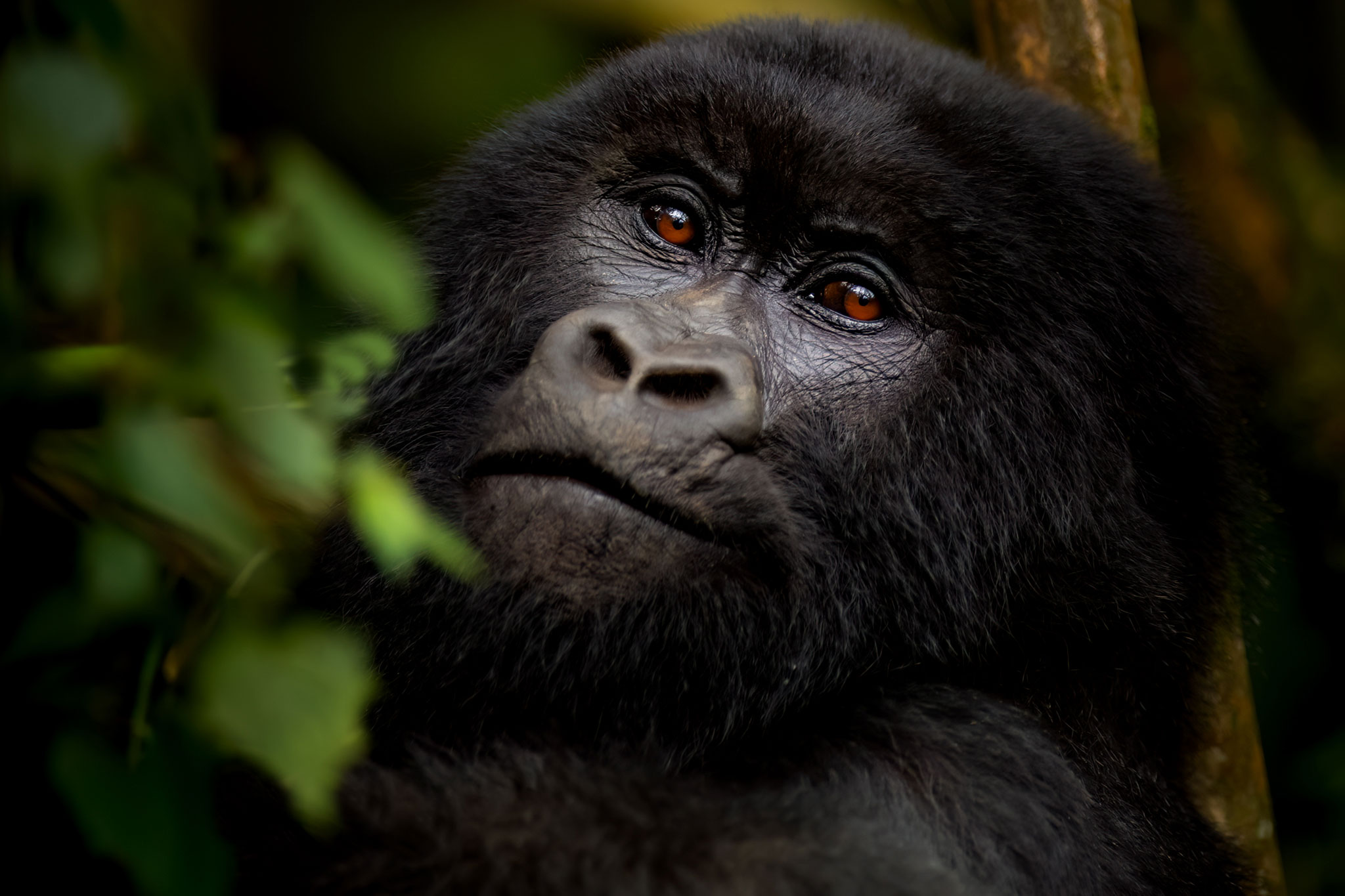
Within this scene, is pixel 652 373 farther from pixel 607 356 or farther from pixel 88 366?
pixel 88 366

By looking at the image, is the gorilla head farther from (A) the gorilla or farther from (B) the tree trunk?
(B) the tree trunk

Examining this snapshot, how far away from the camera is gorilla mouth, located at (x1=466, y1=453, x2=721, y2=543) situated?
1.93 m

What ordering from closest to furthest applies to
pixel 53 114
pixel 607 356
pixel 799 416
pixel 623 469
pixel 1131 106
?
pixel 53 114 → pixel 623 469 → pixel 607 356 → pixel 799 416 → pixel 1131 106

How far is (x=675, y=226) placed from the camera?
95.7 inches

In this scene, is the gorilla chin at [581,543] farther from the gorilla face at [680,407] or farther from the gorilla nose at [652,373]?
the gorilla nose at [652,373]

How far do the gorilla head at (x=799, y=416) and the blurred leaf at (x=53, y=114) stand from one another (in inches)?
35.9

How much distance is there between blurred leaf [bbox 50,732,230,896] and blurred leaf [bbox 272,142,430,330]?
0.52 m

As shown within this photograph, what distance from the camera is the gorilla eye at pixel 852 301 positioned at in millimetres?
2334

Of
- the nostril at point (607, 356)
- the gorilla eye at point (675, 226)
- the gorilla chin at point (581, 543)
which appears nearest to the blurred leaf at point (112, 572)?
the gorilla chin at point (581, 543)

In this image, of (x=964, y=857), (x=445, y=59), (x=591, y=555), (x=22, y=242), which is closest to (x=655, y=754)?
(x=591, y=555)

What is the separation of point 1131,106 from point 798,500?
163 cm

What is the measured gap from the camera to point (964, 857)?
185 centimetres

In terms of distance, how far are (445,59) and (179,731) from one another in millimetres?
4367

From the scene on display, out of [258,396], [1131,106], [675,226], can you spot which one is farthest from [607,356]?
[1131,106]
